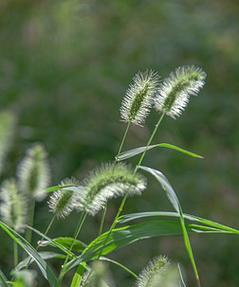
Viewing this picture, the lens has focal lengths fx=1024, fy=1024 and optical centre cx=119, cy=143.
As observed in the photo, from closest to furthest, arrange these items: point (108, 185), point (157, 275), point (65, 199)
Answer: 1. point (157, 275)
2. point (108, 185)
3. point (65, 199)

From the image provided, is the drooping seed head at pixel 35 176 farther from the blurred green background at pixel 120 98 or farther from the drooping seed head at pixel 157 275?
the blurred green background at pixel 120 98

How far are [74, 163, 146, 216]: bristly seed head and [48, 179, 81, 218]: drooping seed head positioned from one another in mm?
46

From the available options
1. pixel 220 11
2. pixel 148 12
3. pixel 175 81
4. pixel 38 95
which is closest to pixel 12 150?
pixel 38 95

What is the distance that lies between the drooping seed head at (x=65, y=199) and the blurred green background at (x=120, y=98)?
2.34 meters

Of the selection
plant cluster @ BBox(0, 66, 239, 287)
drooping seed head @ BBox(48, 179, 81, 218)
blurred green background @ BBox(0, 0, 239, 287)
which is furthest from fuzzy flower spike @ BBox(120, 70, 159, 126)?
blurred green background @ BBox(0, 0, 239, 287)

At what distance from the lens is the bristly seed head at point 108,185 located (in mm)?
1586

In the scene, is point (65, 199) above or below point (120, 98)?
above

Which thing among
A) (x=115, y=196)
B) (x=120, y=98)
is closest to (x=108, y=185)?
(x=115, y=196)

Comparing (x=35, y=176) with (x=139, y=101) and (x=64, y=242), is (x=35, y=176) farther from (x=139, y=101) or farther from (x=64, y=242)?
(x=139, y=101)

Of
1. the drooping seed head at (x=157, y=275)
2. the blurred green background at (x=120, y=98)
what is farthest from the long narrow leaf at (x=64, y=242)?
the blurred green background at (x=120, y=98)

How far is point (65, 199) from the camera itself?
1.73 m

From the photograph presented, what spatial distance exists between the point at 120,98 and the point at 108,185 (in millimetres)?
3241

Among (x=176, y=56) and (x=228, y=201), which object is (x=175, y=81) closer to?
(x=228, y=201)

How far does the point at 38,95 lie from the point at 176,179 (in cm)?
80
